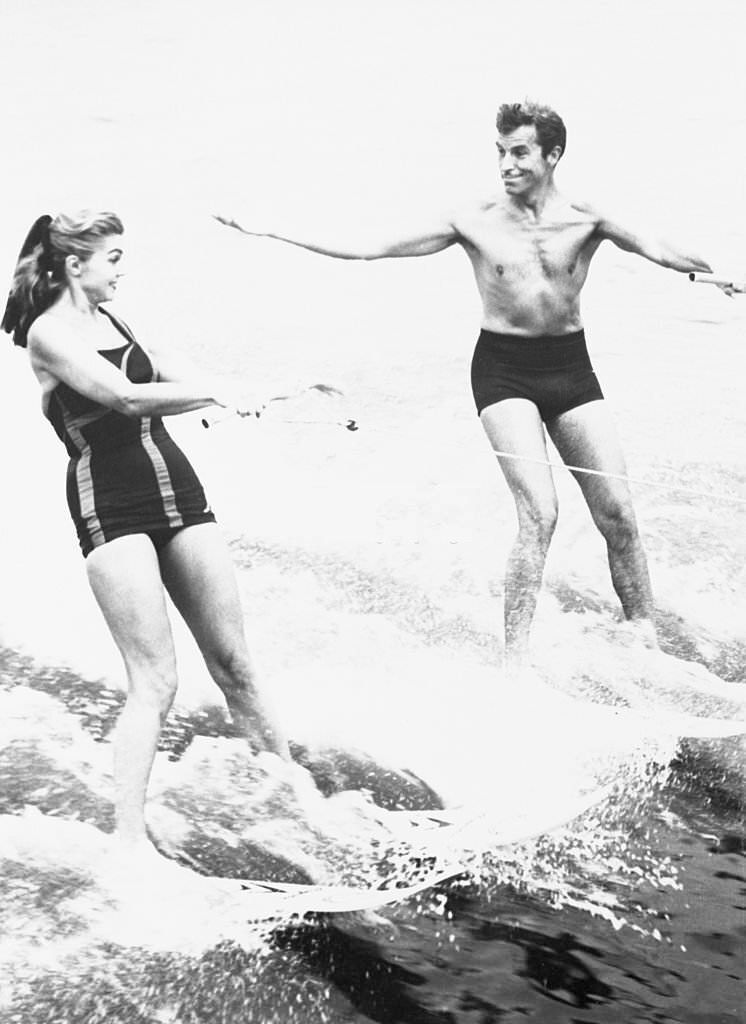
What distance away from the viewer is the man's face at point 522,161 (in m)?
5.53

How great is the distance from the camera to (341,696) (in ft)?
17.9

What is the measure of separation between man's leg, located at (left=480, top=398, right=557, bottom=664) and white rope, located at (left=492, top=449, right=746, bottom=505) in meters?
0.01

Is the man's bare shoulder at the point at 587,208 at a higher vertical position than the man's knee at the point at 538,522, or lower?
higher

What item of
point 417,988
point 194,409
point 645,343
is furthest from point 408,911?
point 645,343

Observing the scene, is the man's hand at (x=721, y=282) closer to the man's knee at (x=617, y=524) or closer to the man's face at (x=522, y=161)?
the man's face at (x=522, y=161)

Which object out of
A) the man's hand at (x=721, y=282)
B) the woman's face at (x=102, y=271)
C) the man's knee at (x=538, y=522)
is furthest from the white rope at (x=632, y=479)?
the woman's face at (x=102, y=271)

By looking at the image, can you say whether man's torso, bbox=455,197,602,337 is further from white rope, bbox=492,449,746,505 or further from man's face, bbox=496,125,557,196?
white rope, bbox=492,449,746,505

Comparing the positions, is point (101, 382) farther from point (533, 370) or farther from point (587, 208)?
point (587, 208)

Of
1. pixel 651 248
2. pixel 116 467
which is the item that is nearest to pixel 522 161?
pixel 651 248

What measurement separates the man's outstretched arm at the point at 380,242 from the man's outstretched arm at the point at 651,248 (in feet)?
1.70

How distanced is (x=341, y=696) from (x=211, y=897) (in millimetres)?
857

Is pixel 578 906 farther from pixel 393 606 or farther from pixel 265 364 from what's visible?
pixel 265 364

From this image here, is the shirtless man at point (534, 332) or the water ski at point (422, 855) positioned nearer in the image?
the water ski at point (422, 855)

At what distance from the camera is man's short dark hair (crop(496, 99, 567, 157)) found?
557 centimetres
